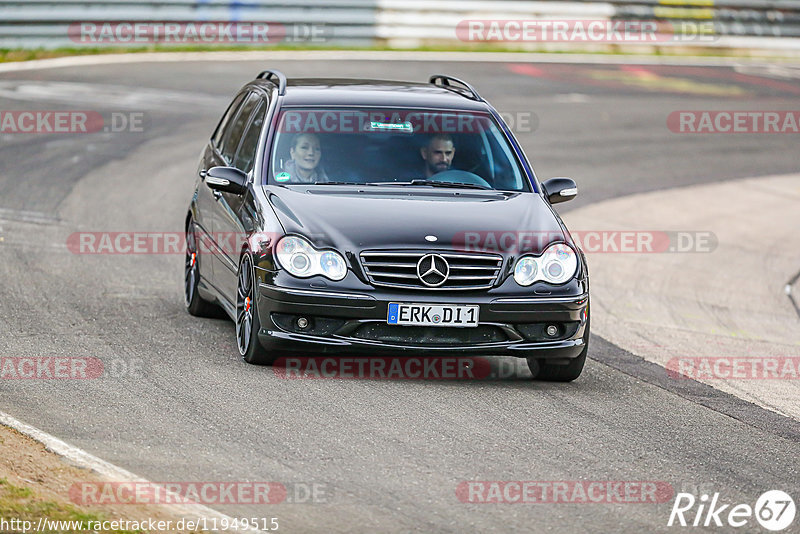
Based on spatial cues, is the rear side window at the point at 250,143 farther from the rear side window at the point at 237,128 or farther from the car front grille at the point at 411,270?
the car front grille at the point at 411,270

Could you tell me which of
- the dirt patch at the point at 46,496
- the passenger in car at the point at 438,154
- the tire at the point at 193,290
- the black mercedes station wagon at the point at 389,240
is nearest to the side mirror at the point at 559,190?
the black mercedes station wagon at the point at 389,240

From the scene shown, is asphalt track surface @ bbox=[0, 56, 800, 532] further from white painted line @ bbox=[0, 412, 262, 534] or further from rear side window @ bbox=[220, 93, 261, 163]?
rear side window @ bbox=[220, 93, 261, 163]

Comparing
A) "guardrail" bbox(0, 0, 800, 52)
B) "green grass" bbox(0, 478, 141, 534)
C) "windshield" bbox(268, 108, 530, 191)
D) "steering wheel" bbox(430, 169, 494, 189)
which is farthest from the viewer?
"guardrail" bbox(0, 0, 800, 52)

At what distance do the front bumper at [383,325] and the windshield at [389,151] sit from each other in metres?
1.20

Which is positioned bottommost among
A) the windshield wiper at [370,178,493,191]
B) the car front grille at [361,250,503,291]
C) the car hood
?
the car front grille at [361,250,503,291]

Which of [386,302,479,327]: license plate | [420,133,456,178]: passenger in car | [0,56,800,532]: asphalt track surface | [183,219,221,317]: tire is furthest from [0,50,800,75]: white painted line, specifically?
[386,302,479,327]: license plate

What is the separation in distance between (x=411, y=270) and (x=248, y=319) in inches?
43.0

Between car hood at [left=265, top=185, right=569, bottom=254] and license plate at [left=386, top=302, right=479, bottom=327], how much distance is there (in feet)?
1.12

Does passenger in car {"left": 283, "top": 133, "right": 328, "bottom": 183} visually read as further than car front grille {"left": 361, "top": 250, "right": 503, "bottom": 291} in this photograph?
Yes

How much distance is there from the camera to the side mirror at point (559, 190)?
9.29 meters

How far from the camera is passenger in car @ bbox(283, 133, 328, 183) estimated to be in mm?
8977

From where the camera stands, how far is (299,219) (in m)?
8.23

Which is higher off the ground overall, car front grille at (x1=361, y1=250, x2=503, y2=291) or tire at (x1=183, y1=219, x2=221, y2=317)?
car front grille at (x1=361, y1=250, x2=503, y2=291)

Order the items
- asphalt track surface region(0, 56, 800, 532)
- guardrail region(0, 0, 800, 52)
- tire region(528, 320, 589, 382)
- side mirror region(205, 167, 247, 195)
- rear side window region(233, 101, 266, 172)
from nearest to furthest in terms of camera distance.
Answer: asphalt track surface region(0, 56, 800, 532)
tire region(528, 320, 589, 382)
side mirror region(205, 167, 247, 195)
rear side window region(233, 101, 266, 172)
guardrail region(0, 0, 800, 52)
